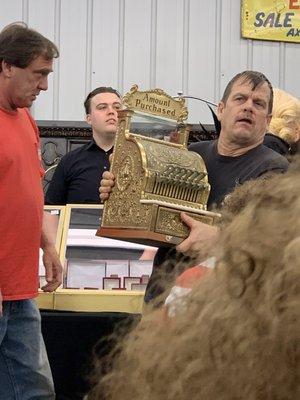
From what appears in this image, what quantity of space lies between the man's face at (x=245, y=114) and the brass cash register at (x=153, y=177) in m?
0.16

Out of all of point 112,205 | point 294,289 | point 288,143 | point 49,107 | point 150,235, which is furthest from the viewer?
point 49,107

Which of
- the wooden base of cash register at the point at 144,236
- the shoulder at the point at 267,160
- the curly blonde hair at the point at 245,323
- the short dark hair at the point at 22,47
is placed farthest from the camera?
the short dark hair at the point at 22,47

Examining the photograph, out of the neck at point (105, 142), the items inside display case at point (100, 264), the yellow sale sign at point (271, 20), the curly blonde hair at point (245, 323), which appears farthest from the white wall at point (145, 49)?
the curly blonde hair at point (245, 323)

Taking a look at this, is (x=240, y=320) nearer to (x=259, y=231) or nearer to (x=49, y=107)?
(x=259, y=231)

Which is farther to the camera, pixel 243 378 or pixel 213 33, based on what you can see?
pixel 213 33

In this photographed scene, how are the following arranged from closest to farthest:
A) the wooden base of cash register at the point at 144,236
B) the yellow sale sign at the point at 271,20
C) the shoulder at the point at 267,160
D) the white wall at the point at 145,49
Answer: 1. the wooden base of cash register at the point at 144,236
2. the shoulder at the point at 267,160
3. the yellow sale sign at the point at 271,20
4. the white wall at the point at 145,49

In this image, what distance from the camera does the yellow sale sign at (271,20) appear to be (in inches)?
210

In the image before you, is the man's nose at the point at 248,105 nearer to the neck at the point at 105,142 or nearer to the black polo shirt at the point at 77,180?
the black polo shirt at the point at 77,180

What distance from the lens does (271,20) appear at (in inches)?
213

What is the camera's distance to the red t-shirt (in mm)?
2516

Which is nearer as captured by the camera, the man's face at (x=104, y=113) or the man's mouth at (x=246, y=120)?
the man's mouth at (x=246, y=120)

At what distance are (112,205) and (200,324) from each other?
83.9 inches

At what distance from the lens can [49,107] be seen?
17.9 feet

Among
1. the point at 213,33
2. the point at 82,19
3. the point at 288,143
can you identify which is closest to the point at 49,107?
the point at 82,19
